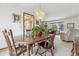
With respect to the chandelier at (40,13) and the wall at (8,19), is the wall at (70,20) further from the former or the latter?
the wall at (8,19)

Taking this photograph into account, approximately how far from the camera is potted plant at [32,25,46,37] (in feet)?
8.46

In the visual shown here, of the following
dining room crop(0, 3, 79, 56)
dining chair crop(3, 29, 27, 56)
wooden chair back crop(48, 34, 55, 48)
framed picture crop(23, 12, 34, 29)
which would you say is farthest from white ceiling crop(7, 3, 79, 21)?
dining chair crop(3, 29, 27, 56)

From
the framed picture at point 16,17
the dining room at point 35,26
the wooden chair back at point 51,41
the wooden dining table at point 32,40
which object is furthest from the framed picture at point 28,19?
the wooden chair back at point 51,41

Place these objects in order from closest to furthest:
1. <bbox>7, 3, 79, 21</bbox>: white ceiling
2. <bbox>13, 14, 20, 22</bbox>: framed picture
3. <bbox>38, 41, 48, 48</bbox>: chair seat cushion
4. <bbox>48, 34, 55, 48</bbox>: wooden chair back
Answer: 1. <bbox>7, 3, 79, 21</bbox>: white ceiling
2. <bbox>13, 14, 20, 22</bbox>: framed picture
3. <bbox>48, 34, 55, 48</bbox>: wooden chair back
4. <bbox>38, 41, 48, 48</bbox>: chair seat cushion

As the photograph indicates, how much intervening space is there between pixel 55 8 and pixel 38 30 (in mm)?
569

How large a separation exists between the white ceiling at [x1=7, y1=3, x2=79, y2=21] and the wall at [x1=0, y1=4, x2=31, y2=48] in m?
0.12

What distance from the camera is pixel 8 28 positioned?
2.45 meters

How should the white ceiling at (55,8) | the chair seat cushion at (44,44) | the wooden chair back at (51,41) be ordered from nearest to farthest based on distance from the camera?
1. the white ceiling at (55,8)
2. the wooden chair back at (51,41)
3. the chair seat cushion at (44,44)

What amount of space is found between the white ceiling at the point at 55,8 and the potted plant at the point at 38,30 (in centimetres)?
22

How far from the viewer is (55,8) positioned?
97.4 inches

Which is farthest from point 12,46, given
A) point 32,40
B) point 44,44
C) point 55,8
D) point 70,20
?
point 70,20

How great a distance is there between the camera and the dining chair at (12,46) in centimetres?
240

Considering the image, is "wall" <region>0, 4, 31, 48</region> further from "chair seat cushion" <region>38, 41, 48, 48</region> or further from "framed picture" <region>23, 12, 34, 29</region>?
"chair seat cushion" <region>38, 41, 48, 48</region>

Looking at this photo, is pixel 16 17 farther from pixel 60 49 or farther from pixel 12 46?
pixel 60 49
